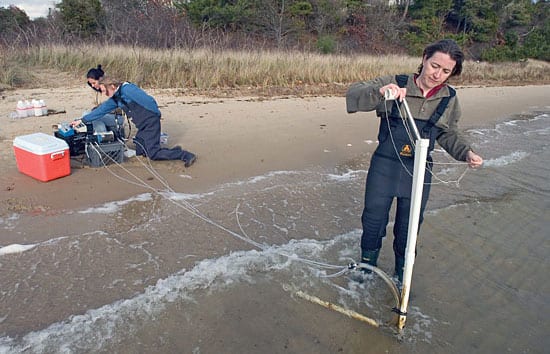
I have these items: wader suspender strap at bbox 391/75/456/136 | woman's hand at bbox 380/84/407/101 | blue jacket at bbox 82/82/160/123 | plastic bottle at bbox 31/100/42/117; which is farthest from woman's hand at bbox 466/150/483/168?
plastic bottle at bbox 31/100/42/117

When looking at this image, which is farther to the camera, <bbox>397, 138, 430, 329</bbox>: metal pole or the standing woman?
the standing woman

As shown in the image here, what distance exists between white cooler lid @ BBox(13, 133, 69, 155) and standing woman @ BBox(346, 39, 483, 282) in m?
3.68

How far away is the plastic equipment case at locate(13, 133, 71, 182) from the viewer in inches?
187

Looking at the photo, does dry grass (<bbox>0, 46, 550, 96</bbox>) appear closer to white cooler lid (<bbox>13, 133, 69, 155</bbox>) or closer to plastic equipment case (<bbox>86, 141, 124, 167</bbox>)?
plastic equipment case (<bbox>86, 141, 124, 167</bbox>)

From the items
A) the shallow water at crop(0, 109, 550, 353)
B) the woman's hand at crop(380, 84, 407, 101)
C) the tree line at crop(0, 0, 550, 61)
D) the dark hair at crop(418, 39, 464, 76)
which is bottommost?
the shallow water at crop(0, 109, 550, 353)

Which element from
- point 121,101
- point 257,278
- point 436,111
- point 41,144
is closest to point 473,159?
point 436,111

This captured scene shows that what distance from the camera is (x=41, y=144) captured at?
477cm

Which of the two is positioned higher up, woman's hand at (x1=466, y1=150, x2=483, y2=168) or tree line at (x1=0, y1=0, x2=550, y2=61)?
tree line at (x1=0, y1=0, x2=550, y2=61)

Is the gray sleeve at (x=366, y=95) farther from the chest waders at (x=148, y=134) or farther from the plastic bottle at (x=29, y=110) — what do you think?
the plastic bottle at (x=29, y=110)

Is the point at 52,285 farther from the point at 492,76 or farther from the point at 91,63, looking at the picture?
the point at 492,76

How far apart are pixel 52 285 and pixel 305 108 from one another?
7722mm

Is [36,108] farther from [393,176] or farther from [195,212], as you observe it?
[393,176]

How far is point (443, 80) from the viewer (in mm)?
2652

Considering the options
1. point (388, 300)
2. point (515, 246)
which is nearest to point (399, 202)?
point (388, 300)
